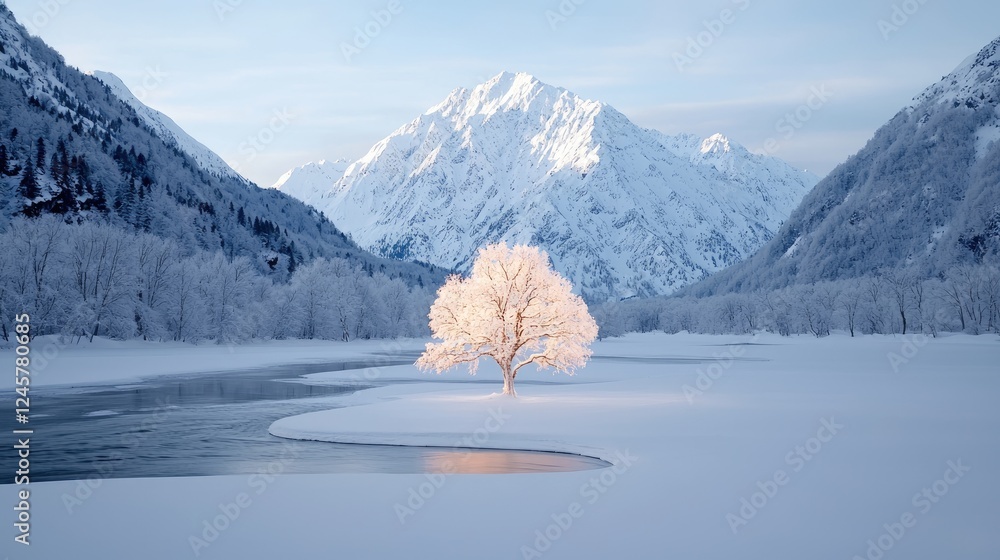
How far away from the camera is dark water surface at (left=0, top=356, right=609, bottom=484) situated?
2450 cm

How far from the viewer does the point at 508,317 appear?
4312 centimetres

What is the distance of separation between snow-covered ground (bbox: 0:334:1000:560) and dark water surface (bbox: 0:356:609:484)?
4.21 feet

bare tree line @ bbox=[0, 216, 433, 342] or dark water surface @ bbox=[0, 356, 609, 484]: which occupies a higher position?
bare tree line @ bbox=[0, 216, 433, 342]

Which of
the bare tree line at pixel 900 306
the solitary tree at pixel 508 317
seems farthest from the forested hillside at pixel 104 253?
the bare tree line at pixel 900 306

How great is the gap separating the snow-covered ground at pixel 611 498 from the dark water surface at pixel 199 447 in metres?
1.28

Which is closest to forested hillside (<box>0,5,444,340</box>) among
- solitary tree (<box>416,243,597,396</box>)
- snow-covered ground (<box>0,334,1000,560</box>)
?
solitary tree (<box>416,243,597,396</box>)

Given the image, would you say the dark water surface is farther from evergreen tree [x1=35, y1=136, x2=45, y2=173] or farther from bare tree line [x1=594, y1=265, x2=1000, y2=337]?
bare tree line [x1=594, y1=265, x2=1000, y2=337]

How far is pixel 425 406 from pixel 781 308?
6647 inches

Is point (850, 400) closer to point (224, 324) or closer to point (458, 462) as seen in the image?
point (458, 462)

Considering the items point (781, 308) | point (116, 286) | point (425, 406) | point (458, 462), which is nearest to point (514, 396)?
point (425, 406)

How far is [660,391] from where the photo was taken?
47.4 m

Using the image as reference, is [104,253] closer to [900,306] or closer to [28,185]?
[28,185]

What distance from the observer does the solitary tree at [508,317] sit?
42438 mm

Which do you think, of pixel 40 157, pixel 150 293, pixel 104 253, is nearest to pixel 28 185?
pixel 40 157
